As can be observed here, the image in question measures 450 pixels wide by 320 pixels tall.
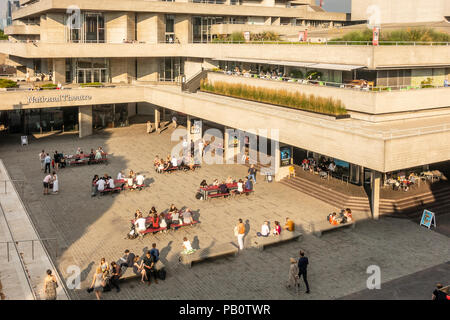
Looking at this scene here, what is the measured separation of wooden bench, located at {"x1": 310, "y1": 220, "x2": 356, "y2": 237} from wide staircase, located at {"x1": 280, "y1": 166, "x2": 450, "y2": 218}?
2.59 m

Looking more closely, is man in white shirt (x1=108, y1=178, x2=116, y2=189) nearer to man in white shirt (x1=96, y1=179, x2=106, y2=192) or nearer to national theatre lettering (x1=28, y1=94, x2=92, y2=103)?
man in white shirt (x1=96, y1=179, x2=106, y2=192)

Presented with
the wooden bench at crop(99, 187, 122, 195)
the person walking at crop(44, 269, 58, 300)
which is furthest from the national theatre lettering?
the person walking at crop(44, 269, 58, 300)

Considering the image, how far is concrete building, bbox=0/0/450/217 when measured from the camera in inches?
958

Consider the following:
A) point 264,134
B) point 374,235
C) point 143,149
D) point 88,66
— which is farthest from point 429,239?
point 88,66

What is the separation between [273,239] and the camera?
20.0 meters

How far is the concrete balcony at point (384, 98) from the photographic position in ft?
88.3

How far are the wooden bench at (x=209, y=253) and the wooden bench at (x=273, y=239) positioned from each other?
114cm

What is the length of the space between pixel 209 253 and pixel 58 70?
35390 millimetres

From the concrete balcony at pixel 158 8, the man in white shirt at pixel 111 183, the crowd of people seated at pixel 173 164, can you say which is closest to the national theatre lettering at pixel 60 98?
the concrete balcony at pixel 158 8

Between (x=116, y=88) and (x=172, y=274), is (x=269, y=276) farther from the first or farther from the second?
(x=116, y=88)

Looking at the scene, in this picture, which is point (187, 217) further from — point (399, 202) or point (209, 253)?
point (399, 202)

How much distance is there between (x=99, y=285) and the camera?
1559 centimetres

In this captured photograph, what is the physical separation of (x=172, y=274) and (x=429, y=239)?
38.6 feet

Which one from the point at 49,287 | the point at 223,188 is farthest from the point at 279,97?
the point at 49,287
